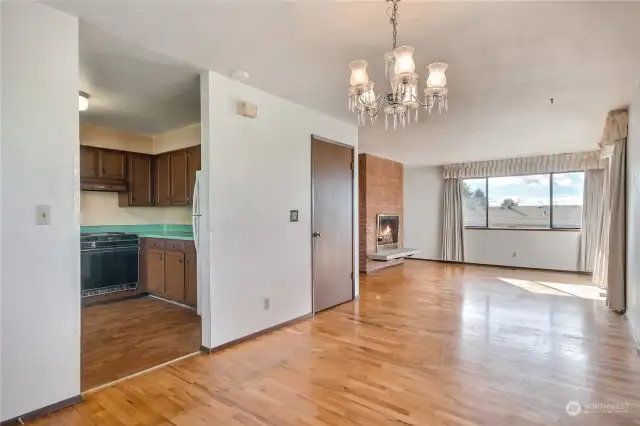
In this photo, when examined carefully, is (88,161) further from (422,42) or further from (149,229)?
(422,42)

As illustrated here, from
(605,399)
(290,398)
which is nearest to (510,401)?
(605,399)

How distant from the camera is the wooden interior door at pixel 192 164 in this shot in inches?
182

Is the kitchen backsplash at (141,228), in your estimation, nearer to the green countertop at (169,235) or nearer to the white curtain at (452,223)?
the green countertop at (169,235)

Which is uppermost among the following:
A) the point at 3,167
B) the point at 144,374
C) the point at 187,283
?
the point at 3,167

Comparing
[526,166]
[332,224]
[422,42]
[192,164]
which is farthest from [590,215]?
[192,164]

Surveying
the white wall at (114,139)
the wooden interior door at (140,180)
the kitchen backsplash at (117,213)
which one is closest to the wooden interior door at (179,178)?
the kitchen backsplash at (117,213)

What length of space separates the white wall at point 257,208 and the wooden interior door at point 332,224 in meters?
0.16

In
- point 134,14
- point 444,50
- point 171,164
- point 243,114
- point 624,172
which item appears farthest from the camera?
point 171,164

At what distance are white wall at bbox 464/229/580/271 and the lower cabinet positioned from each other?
21.2 feet

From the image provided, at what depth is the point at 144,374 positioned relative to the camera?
8.71 feet

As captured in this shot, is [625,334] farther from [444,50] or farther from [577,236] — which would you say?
[577,236]

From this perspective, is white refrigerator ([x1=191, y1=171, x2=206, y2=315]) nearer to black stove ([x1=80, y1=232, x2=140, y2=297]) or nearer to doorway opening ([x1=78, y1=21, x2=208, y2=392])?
doorway opening ([x1=78, y1=21, x2=208, y2=392])

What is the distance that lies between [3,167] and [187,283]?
268cm

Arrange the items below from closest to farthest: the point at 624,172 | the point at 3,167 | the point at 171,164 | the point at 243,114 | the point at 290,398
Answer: the point at 3,167, the point at 290,398, the point at 243,114, the point at 624,172, the point at 171,164
